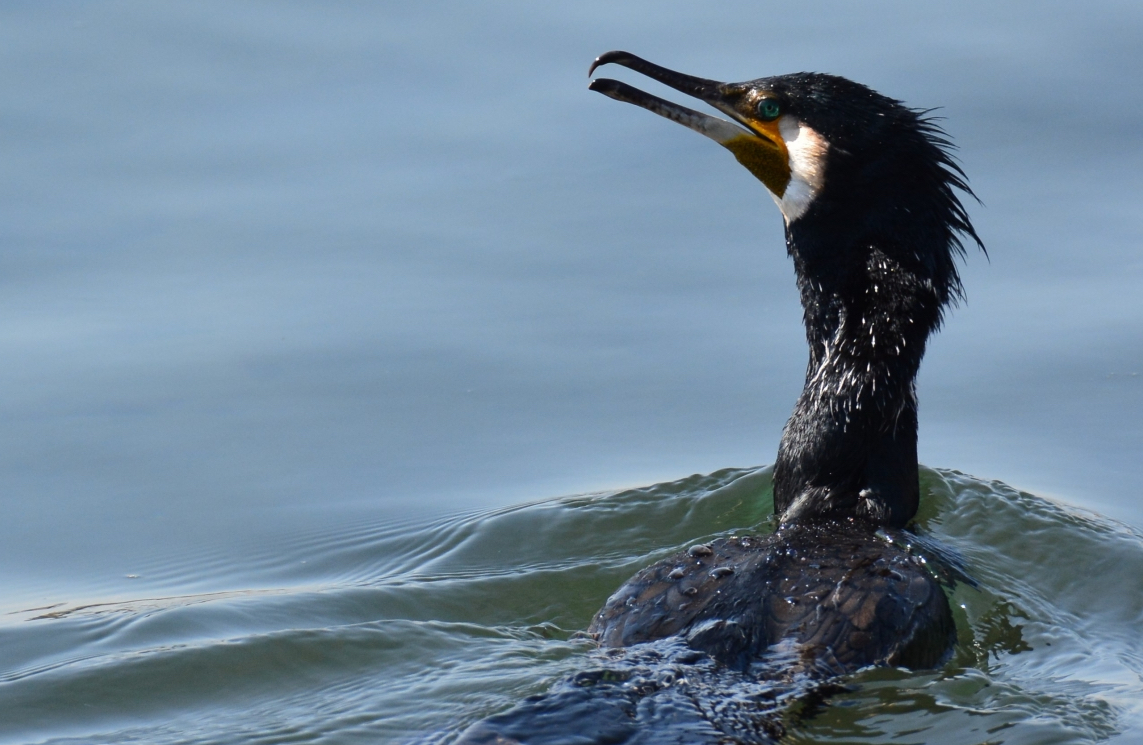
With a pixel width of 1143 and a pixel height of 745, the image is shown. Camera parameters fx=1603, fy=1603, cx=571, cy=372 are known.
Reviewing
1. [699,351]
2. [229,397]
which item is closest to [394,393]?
[229,397]

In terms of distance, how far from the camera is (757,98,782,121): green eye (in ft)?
21.5

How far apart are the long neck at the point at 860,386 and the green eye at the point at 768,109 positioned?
46 centimetres

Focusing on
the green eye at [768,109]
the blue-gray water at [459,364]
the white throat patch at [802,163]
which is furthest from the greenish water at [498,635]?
the green eye at [768,109]

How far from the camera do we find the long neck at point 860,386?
6449 mm

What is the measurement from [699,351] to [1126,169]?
3110 mm

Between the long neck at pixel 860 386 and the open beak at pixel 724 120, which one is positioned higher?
the open beak at pixel 724 120

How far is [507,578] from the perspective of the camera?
22.4ft

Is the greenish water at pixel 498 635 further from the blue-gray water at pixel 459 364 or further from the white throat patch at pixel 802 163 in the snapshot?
the white throat patch at pixel 802 163

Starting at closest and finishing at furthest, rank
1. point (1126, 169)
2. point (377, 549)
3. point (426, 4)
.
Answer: point (377, 549)
point (1126, 169)
point (426, 4)

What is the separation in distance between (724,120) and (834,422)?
4.38 ft

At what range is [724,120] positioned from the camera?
21.9ft

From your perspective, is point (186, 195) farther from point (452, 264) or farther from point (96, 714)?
point (96, 714)

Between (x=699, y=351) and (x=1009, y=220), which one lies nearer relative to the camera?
(x=699, y=351)

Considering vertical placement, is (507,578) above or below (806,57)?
below
